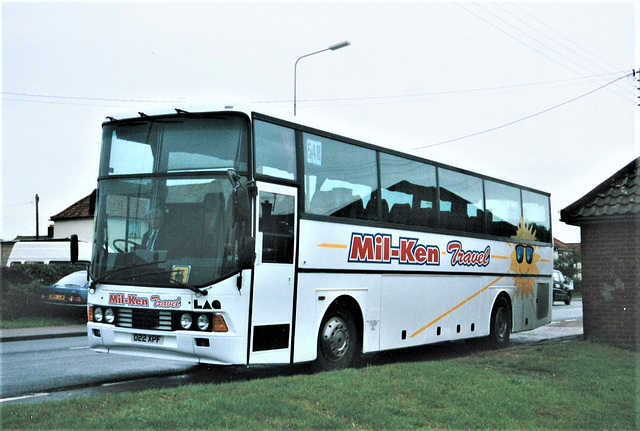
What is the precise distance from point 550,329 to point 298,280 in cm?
1536

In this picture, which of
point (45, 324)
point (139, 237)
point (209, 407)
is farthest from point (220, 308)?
point (45, 324)

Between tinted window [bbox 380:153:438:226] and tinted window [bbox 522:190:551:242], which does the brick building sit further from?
tinted window [bbox 380:153:438:226]

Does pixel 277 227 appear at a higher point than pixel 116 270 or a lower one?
higher

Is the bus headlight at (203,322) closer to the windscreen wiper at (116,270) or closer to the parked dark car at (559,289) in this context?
the windscreen wiper at (116,270)

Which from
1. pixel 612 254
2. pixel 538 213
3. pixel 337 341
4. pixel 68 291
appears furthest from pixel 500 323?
pixel 68 291

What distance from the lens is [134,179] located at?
958 cm

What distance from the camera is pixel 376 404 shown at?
7465 millimetres

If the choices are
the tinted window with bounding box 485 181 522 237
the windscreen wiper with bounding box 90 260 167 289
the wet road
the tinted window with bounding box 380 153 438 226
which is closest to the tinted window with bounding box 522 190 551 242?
the tinted window with bounding box 485 181 522 237

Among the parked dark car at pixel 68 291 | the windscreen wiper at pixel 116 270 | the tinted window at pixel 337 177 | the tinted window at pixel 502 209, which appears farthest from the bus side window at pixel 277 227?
the parked dark car at pixel 68 291

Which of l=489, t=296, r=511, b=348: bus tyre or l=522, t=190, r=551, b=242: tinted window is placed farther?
l=522, t=190, r=551, b=242: tinted window

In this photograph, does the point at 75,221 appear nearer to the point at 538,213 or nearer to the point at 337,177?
the point at 538,213

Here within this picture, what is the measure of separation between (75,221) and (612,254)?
5362cm

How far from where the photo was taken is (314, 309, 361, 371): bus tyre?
10.5 m

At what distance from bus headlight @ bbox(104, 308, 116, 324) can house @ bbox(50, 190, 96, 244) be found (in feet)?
168
